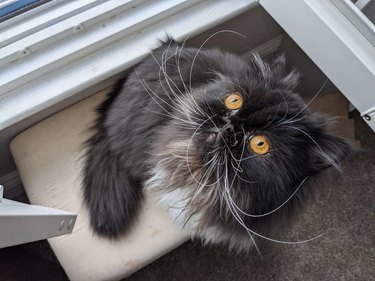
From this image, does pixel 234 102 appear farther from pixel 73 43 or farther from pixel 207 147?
pixel 73 43

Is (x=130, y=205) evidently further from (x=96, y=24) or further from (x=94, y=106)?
(x=96, y=24)

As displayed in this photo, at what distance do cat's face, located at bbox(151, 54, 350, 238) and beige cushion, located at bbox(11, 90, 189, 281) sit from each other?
0.15m

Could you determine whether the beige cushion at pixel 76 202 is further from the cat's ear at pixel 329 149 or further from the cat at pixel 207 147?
the cat's ear at pixel 329 149

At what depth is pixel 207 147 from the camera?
61 centimetres

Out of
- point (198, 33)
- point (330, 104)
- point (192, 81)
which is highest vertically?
point (198, 33)

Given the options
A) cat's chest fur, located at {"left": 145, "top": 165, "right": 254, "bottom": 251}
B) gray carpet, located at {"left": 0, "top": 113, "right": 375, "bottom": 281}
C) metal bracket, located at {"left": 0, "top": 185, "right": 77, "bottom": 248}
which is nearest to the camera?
metal bracket, located at {"left": 0, "top": 185, "right": 77, "bottom": 248}

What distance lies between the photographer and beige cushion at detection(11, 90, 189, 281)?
0.76 metres

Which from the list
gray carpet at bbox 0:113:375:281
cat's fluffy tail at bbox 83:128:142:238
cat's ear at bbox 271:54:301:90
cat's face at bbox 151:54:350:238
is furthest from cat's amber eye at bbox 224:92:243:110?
gray carpet at bbox 0:113:375:281

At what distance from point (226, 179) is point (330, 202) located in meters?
0.71

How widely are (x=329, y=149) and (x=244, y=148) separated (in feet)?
0.49

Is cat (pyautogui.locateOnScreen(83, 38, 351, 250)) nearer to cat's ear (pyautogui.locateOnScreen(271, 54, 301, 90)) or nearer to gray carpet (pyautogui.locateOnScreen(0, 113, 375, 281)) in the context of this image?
cat's ear (pyautogui.locateOnScreen(271, 54, 301, 90))

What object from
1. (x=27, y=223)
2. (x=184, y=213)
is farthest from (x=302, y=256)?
A: (x=27, y=223)

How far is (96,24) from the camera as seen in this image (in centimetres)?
82

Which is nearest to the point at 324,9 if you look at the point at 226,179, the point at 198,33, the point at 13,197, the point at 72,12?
the point at 198,33
